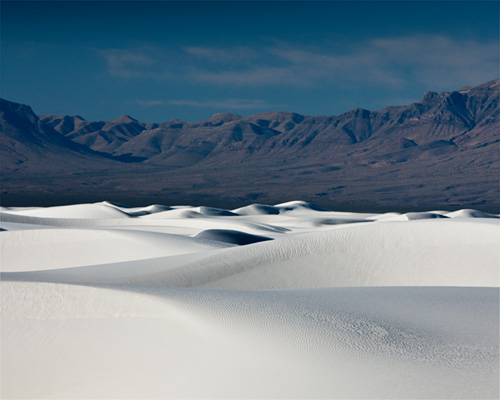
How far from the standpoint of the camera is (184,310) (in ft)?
30.6

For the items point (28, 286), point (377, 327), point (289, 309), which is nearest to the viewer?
point (377, 327)

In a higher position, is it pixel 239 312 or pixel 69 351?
pixel 239 312

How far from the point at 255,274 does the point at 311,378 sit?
27.4 feet

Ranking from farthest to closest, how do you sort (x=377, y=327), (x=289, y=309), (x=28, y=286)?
(x=28, y=286), (x=289, y=309), (x=377, y=327)

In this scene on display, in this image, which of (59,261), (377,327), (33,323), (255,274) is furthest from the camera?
(59,261)

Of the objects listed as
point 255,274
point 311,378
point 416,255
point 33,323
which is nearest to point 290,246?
point 255,274

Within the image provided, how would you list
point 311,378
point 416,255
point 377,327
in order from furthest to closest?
point 416,255
point 377,327
point 311,378

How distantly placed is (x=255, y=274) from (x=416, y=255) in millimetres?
4497

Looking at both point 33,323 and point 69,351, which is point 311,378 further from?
point 33,323

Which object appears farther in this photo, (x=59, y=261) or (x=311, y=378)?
(x=59, y=261)

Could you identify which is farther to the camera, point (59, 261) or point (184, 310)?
point (59, 261)

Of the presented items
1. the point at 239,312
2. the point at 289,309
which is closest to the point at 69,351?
the point at 239,312

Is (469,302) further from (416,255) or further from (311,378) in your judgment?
(416,255)

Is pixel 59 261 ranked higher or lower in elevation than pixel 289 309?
lower
